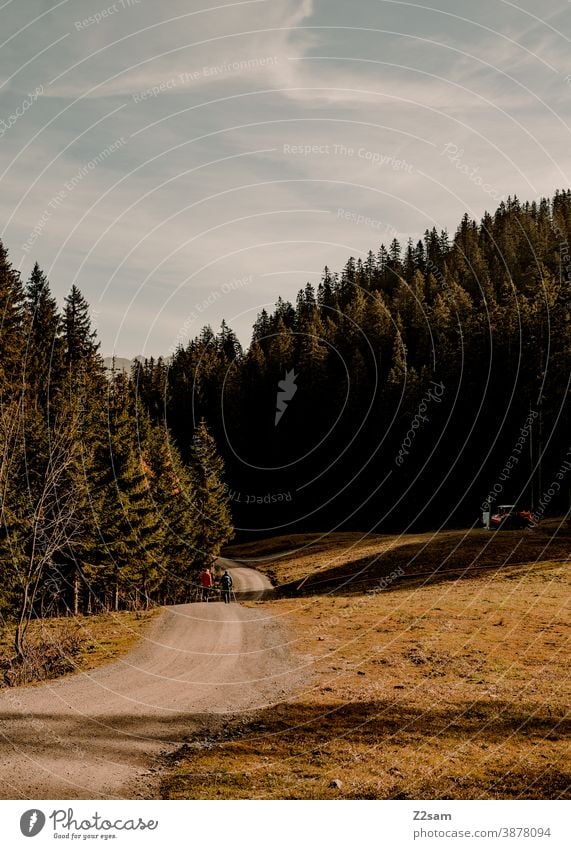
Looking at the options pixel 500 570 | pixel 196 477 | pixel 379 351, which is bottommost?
pixel 500 570

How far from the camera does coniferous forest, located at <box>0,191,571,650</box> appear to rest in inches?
1469

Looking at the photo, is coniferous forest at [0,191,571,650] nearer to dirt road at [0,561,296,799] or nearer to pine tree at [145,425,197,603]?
pine tree at [145,425,197,603]

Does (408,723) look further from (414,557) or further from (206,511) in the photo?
(206,511)

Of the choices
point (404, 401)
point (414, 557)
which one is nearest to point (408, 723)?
point (414, 557)

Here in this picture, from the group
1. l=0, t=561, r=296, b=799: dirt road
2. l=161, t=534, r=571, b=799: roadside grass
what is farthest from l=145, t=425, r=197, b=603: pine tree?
l=161, t=534, r=571, b=799: roadside grass

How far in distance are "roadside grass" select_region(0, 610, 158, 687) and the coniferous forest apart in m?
1.33

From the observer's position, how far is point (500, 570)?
129ft

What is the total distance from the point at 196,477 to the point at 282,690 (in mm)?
44248

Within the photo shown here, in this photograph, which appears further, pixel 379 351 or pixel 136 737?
pixel 379 351

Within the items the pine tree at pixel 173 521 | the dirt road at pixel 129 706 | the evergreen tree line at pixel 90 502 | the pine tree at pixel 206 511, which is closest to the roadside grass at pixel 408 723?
the dirt road at pixel 129 706

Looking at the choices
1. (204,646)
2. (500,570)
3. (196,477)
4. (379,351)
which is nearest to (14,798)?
(204,646)

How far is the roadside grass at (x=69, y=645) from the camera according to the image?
20.1m

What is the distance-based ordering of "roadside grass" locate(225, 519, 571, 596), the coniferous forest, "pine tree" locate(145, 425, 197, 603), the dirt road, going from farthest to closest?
"pine tree" locate(145, 425, 197, 603) < "roadside grass" locate(225, 519, 571, 596) < the coniferous forest < the dirt road
